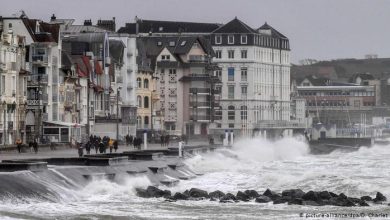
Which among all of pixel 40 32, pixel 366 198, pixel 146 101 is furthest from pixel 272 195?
pixel 146 101

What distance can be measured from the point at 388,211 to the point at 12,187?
15.8 meters

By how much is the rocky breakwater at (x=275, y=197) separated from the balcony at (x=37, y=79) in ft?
148

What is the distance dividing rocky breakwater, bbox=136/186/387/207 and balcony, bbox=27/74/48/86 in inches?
1774

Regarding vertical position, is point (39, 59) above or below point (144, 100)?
above

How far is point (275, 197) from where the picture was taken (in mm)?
66000

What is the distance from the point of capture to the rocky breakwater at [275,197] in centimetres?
6425

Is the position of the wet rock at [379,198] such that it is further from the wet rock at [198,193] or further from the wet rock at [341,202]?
the wet rock at [198,193]

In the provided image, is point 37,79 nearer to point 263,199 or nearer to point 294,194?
point 294,194

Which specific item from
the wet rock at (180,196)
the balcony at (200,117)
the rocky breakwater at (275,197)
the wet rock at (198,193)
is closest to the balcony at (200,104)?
the balcony at (200,117)

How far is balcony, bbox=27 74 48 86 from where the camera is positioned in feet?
368

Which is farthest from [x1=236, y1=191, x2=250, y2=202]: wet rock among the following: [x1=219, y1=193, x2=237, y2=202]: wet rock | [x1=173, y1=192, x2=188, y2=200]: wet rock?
[x1=173, y1=192, x2=188, y2=200]: wet rock

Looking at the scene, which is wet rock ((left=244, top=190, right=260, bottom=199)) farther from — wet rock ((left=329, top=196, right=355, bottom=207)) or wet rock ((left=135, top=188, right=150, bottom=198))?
wet rock ((left=135, top=188, right=150, bottom=198))

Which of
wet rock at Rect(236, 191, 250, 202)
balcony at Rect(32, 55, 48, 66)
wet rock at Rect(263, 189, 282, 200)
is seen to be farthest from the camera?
balcony at Rect(32, 55, 48, 66)

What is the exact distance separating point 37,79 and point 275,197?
50033 mm
